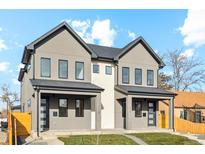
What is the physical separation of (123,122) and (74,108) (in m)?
4.69

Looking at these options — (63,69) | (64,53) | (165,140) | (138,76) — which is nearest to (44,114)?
(63,69)

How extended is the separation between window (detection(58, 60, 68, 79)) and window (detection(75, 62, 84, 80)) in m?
0.84

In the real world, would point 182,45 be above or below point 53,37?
above

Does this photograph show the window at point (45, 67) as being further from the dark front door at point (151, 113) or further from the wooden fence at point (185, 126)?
the wooden fence at point (185, 126)

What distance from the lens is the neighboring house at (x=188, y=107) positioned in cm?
3459

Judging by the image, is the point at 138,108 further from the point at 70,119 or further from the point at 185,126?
the point at 70,119

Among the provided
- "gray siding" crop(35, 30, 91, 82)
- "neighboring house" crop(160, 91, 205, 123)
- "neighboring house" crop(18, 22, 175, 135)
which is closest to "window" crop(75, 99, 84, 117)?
"neighboring house" crop(18, 22, 175, 135)

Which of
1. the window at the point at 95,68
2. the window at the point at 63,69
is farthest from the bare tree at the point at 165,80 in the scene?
the window at the point at 63,69

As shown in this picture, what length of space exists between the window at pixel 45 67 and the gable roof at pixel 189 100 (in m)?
16.2

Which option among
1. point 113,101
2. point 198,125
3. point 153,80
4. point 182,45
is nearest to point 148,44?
point 153,80

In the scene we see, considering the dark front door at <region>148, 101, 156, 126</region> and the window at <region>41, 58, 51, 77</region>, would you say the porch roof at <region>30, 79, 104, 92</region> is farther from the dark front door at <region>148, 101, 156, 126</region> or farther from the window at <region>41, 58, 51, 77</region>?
the dark front door at <region>148, 101, 156, 126</region>

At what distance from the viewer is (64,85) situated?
22812 mm
